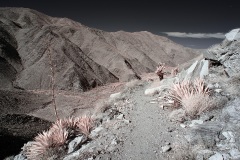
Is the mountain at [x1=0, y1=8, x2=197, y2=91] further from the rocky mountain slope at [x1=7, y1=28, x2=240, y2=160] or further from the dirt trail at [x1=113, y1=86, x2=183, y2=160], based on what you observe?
the dirt trail at [x1=113, y1=86, x2=183, y2=160]

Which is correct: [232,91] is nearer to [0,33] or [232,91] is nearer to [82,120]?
[82,120]

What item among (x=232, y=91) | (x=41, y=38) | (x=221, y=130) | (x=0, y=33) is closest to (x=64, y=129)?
(x=221, y=130)

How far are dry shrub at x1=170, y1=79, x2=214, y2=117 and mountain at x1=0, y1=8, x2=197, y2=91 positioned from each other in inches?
442

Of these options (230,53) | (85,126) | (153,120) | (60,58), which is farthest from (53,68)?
(60,58)

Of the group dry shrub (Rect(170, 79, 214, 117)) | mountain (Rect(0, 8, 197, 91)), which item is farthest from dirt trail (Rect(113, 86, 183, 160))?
mountain (Rect(0, 8, 197, 91))

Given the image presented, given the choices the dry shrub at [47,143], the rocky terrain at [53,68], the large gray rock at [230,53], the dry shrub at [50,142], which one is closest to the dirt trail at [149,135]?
the dry shrub at [50,142]

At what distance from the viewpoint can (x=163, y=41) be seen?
249 ft

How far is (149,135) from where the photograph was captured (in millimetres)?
6539

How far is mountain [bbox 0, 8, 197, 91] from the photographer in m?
31.1

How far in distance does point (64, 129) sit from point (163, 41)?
7129 cm

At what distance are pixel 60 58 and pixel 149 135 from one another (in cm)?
Result: 2959

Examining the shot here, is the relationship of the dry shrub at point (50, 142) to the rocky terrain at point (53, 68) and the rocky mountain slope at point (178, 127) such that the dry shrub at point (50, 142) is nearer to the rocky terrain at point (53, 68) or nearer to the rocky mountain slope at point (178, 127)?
the rocky mountain slope at point (178, 127)

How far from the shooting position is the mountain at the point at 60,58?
1224 inches

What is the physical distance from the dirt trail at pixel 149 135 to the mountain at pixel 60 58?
419 inches
